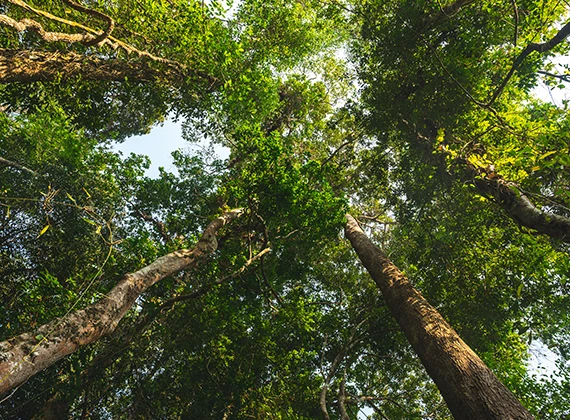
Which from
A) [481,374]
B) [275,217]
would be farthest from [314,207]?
[481,374]

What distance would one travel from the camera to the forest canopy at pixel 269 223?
18.3 ft

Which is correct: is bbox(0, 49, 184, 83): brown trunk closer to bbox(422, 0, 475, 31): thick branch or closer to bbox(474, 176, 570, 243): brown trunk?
bbox(422, 0, 475, 31): thick branch

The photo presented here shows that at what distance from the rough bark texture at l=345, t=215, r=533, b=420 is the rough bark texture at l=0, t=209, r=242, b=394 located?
421 cm

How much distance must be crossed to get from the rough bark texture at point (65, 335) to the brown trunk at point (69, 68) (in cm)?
449

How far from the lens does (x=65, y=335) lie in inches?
130

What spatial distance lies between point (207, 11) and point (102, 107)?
14.0 feet

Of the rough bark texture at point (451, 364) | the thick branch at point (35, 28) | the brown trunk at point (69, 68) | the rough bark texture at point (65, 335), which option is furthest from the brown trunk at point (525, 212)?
the brown trunk at point (69, 68)

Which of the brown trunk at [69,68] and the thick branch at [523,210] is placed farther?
the brown trunk at [69,68]

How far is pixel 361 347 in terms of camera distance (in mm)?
9398

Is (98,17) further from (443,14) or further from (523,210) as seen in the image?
(523,210)

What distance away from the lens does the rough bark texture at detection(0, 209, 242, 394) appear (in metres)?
2.75

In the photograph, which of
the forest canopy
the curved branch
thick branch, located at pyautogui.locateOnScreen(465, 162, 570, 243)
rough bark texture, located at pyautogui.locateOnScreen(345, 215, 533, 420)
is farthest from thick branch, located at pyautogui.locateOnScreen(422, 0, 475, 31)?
the curved branch

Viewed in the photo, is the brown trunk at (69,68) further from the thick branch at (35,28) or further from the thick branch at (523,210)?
the thick branch at (523,210)

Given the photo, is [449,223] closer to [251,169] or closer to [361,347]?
[361,347]
